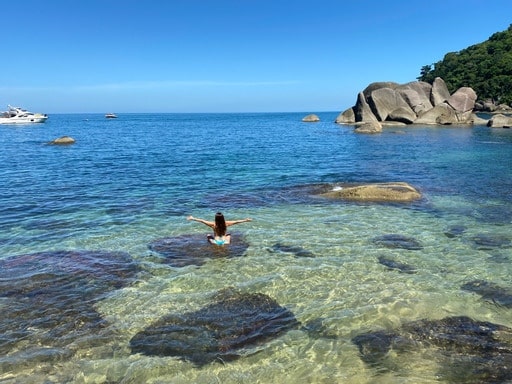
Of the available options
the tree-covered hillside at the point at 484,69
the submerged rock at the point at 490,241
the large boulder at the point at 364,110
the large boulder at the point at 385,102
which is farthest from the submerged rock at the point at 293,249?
the tree-covered hillside at the point at 484,69

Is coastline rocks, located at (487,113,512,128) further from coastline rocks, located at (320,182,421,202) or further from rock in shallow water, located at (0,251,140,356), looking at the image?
rock in shallow water, located at (0,251,140,356)

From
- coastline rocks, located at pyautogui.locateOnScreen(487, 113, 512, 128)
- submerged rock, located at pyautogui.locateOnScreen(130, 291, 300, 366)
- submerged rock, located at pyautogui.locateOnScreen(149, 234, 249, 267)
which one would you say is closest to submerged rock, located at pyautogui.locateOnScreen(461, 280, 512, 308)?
submerged rock, located at pyautogui.locateOnScreen(130, 291, 300, 366)

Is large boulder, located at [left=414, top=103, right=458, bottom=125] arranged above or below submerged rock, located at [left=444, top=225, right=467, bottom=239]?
above

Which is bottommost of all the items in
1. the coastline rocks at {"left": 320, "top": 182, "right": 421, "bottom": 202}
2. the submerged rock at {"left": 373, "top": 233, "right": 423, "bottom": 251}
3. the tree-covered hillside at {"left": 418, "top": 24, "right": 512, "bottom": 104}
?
the submerged rock at {"left": 373, "top": 233, "right": 423, "bottom": 251}

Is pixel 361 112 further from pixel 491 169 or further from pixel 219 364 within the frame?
pixel 219 364

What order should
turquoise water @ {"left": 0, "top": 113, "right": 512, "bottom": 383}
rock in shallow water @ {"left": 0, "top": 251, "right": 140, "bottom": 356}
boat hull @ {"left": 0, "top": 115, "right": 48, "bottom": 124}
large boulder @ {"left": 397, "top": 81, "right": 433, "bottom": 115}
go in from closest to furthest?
turquoise water @ {"left": 0, "top": 113, "right": 512, "bottom": 383}, rock in shallow water @ {"left": 0, "top": 251, "right": 140, "bottom": 356}, large boulder @ {"left": 397, "top": 81, "right": 433, "bottom": 115}, boat hull @ {"left": 0, "top": 115, "right": 48, "bottom": 124}

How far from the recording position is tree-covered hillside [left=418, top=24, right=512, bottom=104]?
9319cm

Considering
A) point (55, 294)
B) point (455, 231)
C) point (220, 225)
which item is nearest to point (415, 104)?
point (455, 231)

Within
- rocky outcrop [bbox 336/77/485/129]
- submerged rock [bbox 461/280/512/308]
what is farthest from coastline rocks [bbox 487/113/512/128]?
submerged rock [bbox 461/280/512/308]

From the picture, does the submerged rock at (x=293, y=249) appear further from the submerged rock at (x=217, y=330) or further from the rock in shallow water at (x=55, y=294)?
the rock in shallow water at (x=55, y=294)

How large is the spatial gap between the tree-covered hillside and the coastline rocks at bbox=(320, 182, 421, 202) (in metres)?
93.3

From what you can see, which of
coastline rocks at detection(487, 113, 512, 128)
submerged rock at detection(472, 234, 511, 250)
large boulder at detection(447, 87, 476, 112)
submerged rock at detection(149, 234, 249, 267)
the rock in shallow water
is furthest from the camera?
large boulder at detection(447, 87, 476, 112)

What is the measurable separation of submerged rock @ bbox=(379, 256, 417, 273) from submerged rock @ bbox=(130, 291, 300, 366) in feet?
11.3

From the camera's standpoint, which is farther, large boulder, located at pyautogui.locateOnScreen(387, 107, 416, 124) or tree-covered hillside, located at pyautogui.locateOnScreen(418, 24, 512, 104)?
tree-covered hillside, located at pyautogui.locateOnScreen(418, 24, 512, 104)
